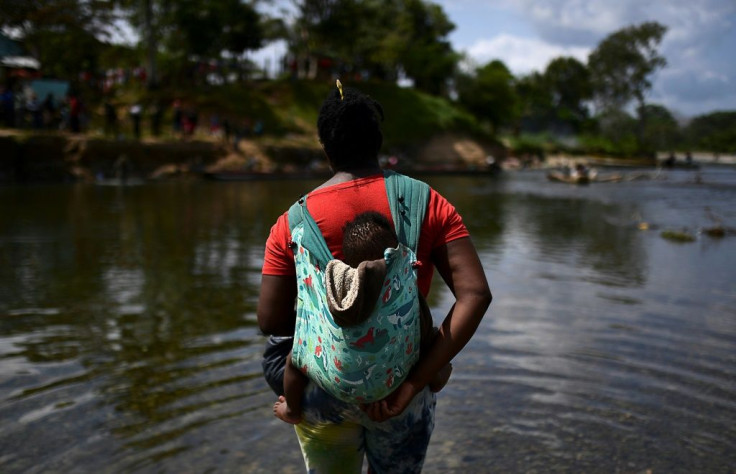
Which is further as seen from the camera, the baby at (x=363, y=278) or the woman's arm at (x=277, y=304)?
the woman's arm at (x=277, y=304)

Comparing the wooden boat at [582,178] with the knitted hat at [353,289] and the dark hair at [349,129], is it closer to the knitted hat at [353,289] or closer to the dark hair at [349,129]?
the dark hair at [349,129]

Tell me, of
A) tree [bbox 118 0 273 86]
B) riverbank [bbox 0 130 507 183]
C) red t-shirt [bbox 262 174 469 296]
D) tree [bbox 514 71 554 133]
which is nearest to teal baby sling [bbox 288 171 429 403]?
red t-shirt [bbox 262 174 469 296]

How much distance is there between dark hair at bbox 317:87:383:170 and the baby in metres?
0.28

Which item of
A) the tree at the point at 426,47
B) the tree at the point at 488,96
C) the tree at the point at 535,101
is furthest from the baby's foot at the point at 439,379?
the tree at the point at 535,101

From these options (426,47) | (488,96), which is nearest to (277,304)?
(488,96)

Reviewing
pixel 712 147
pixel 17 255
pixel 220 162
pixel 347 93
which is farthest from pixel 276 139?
pixel 712 147

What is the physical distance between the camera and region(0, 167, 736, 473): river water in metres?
4.31

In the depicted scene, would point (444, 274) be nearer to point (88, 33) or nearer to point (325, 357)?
point (325, 357)

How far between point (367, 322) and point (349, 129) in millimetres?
656

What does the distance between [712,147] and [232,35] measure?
87.8 m

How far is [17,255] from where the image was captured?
36.6 ft

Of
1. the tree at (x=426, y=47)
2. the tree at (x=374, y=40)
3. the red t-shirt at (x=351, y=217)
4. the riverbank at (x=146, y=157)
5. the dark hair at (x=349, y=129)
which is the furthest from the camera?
the tree at (x=426, y=47)

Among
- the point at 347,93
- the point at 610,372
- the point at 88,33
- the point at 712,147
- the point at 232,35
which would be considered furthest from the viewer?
the point at 712,147

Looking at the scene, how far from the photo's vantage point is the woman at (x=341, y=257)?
7.46 ft
